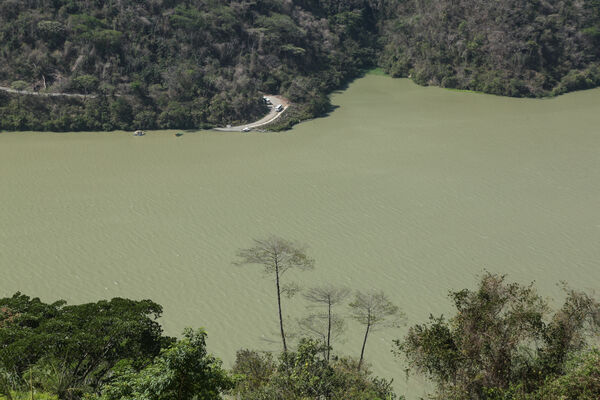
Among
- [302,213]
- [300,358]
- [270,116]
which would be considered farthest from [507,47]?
[300,358]

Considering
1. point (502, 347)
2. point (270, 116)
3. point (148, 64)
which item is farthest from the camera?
point (148, 64)

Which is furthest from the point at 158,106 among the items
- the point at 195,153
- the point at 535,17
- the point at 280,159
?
the point at 535,17

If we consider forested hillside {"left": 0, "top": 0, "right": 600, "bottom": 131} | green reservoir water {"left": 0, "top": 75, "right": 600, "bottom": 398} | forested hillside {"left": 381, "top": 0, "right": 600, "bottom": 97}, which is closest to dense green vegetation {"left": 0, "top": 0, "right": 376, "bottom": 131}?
forested hillside {"left": 0, "top": 0, "right": 600, "bottom": 131}

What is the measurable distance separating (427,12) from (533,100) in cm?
1730

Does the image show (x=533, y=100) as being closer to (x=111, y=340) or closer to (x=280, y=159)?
(x=280, y=159)

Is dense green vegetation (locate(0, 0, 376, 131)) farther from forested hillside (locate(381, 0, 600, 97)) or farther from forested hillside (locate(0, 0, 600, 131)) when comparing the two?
forested hillside (locate(381, 0, 600, 97))

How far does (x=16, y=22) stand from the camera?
3972cm

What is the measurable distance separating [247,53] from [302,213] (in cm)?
2600

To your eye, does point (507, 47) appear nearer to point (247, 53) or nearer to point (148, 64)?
point (247, 53)

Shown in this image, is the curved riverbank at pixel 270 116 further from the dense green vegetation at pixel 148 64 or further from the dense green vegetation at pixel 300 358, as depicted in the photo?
the dense green vegetation at pixel 300 358

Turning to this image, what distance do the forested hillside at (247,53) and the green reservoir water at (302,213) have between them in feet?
11.3

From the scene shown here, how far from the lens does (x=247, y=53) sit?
45781 millimetres

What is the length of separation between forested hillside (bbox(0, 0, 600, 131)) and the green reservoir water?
11.3ft

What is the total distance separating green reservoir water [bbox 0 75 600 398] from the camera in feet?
62.3
